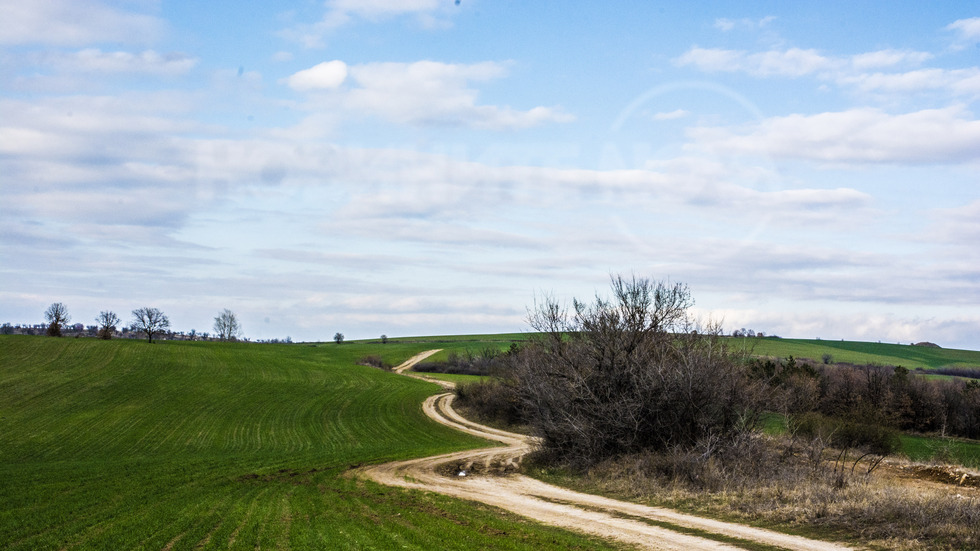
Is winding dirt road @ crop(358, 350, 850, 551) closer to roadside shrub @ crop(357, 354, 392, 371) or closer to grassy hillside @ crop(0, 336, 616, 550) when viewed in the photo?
grassy hillside @ crop(0, 336, 616, 550)

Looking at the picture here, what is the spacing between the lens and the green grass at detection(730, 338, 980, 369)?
12469 centimetres

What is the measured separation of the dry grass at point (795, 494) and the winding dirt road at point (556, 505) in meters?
1.04

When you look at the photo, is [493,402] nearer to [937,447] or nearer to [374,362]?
[937,447]

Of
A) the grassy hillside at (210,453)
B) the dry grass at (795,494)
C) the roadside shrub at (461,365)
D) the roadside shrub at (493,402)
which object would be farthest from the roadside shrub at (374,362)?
the dry grass at (795,494)

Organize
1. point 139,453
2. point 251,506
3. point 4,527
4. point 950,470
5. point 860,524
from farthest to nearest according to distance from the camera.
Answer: point 139,453 < point 950,470 < point 251,506 < point 4,527 < point 860,524

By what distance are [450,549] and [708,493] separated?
9766 millimetres

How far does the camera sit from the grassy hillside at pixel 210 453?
16234 mm

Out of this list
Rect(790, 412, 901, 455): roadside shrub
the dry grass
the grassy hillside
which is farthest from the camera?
Rect(790, 412, 901, 455): roadside shrub

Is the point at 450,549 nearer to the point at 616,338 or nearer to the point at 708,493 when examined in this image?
the point at 708,493

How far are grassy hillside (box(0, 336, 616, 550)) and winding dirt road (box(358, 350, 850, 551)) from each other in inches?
54.4

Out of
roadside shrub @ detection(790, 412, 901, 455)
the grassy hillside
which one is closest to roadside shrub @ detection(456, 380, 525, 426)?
the grassy hillside

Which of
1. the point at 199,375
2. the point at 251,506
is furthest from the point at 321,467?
the point at 199,375

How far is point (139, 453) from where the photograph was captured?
42.1 metres

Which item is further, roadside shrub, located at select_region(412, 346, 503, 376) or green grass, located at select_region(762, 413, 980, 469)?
roadside shrub, located at select_region(412, 346, 503, 376)
